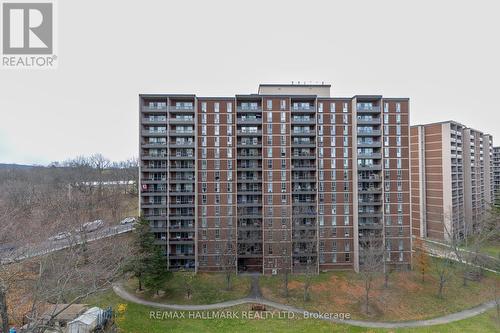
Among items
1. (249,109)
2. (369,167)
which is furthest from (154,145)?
(369,167)

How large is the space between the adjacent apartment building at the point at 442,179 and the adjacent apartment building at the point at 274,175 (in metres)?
20.0

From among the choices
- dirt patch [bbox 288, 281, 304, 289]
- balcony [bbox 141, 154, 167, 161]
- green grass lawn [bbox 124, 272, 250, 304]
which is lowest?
dirt patch [bbox 288, 281, 304, 289]

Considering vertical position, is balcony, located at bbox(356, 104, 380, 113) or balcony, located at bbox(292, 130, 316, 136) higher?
balcony, located at bbox(356, 104, 380, 113)

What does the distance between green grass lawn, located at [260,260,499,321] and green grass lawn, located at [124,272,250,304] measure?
3.39m

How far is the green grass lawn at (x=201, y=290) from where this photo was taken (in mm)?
31594

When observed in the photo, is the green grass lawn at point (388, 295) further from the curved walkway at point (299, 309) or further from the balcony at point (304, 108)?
the balcony at point (304, 108)

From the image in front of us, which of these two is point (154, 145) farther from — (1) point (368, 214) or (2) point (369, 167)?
(1) point (368, 214)

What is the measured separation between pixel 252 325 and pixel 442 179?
51485 mm

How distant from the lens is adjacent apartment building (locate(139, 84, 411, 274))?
40.6m

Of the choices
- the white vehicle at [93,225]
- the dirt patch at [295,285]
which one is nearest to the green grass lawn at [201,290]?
the dirt patch at [295,285]

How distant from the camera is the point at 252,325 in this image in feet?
87.1

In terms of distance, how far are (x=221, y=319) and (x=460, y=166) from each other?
6061 centimetres

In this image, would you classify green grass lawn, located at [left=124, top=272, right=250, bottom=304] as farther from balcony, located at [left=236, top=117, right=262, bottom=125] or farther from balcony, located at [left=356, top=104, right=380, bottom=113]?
balcony, located at [left=356, top=104, right=380, bottom=113]

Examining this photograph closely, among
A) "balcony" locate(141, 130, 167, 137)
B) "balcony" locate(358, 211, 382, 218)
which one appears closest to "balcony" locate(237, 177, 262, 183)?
"balcony" locate(141, 130, 167, 137)
